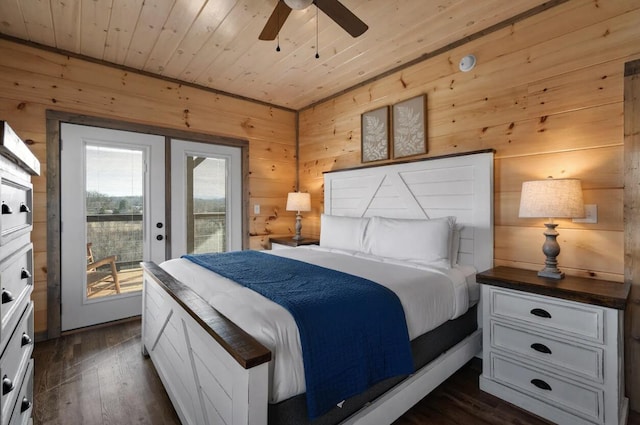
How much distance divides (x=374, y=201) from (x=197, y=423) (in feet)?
8.12

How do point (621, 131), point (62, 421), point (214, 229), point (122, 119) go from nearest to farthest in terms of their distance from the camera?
point (62, 421) < point (621, 131) < point (122, 119) < point (214, 229)

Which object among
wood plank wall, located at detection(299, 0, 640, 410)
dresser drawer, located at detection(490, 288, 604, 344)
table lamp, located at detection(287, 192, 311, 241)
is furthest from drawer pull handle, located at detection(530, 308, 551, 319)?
table lamp, located at detection(287, 192, 311, 241)

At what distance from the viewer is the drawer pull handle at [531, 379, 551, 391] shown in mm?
1821

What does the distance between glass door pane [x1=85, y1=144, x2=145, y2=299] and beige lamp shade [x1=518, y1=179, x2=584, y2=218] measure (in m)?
3.53

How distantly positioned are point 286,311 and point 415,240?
1.46m

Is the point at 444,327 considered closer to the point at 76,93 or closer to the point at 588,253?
the point at 588,253

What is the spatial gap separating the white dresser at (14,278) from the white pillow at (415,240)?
227cm

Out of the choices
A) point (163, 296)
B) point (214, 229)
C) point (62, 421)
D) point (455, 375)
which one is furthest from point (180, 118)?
point (455, 375)

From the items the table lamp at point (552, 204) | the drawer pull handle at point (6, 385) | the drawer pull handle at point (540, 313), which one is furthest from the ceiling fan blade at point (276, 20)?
the drawer pull handle at point (540, 313)

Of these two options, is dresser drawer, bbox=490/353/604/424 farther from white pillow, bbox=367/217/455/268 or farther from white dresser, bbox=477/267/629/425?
white pillow, bbox=367/217/455/268

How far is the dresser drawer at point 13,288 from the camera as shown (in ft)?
3.23

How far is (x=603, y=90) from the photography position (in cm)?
201

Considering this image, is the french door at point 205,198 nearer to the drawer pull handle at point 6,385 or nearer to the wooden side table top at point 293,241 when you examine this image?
the wooden side table top at point 293,241

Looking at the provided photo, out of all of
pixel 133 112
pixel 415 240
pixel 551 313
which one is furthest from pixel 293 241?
pixel 551 313
